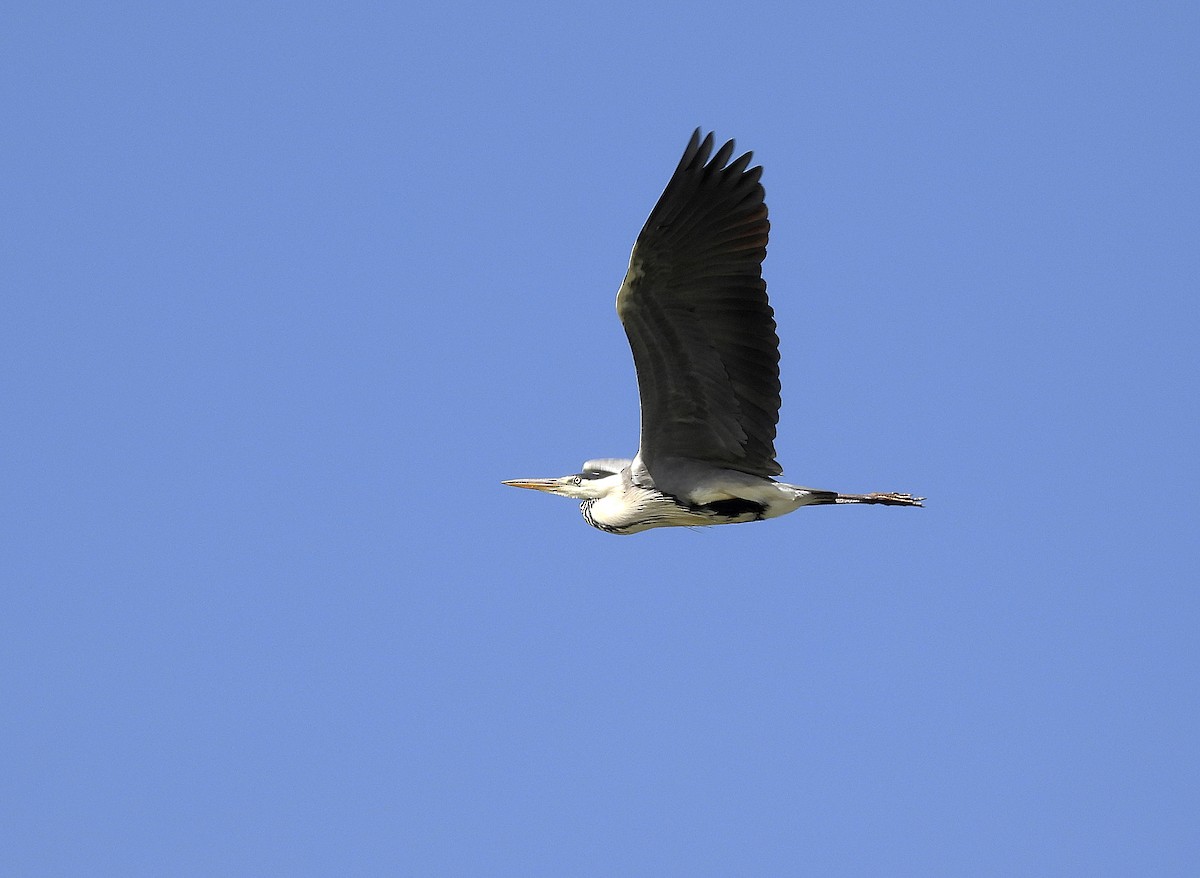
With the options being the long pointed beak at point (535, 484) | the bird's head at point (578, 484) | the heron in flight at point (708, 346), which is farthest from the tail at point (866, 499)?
the long pointed beak at point (535, 484)

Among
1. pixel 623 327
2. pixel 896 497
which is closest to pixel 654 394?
pixel 623 327

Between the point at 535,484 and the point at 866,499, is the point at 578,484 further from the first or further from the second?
the point at 866,499

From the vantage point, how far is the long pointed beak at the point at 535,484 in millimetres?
10539

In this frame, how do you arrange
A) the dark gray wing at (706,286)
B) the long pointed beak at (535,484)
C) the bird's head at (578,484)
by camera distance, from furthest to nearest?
the long pointed beak at (535,484), the bird's head at (578,484), the dark gray wing at (706,286)

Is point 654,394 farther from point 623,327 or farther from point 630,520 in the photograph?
point 630,520

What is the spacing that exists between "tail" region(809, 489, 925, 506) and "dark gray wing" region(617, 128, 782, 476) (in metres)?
0.70

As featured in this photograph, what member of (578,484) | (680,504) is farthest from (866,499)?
(578,484)

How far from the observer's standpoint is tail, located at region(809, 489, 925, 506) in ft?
28.9

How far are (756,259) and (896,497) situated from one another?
1795 millimetres

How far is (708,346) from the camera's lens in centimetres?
841

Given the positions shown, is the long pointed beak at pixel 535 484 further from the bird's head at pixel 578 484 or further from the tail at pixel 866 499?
the tail at pixel 866 499

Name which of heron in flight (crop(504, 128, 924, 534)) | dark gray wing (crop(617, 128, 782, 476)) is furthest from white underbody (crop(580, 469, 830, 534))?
dark gray wing (crop(617, 128, 782, 476))

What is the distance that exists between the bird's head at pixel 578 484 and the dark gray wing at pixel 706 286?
5.05 ft

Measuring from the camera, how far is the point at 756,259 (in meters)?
8.28
